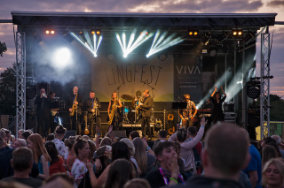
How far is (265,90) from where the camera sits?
35.4 feet

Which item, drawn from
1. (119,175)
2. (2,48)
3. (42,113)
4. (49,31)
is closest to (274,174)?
(119,175)

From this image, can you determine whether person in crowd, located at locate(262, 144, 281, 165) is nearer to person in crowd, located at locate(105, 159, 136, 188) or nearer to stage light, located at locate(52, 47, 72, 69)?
person in crowd, located at locate(105, 159, 136, 188)

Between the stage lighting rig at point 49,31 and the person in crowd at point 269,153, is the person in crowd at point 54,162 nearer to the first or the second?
the person in crowd at point 269,153

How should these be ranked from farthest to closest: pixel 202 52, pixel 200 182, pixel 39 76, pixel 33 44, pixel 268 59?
pixel 202 52 < pixel 39 76 < pixel 33 44 < pixel 268 59 < pixel 200 182

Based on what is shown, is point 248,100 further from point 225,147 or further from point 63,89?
point 225,147

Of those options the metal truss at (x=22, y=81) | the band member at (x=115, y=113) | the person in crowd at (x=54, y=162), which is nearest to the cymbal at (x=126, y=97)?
the band member at (x=115, y=113)

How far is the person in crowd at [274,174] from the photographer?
3133mm

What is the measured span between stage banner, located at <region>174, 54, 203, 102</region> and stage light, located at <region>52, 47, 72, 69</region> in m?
4.88

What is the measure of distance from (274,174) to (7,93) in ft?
88.0

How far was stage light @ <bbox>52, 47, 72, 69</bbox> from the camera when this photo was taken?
14844 millimetres

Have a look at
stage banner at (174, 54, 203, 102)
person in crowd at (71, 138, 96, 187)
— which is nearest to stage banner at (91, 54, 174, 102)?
stage banner at (174, 54, 203, 102)

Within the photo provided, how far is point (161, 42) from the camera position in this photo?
51.7ft

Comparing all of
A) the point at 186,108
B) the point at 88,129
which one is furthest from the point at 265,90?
the point at 88,129

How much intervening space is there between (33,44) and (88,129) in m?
3.96
